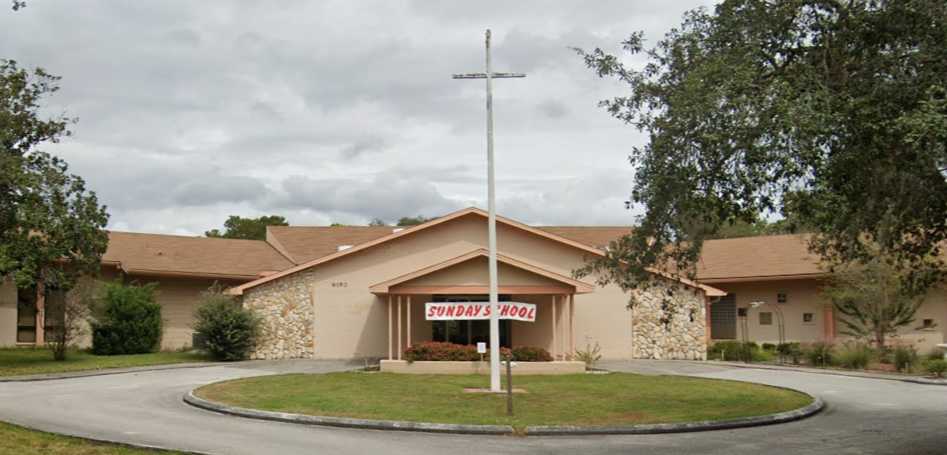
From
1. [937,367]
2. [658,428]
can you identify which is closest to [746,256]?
[937,367]

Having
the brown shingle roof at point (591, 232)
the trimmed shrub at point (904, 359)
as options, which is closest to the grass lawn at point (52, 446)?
the trimmed shrub at point (904, 359)

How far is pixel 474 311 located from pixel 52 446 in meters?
17.0

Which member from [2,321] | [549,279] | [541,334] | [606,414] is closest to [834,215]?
[606,414]

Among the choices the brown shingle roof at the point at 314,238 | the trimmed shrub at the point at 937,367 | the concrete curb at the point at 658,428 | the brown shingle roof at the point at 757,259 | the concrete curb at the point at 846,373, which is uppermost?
the brown shingle roof at the point at 314,238

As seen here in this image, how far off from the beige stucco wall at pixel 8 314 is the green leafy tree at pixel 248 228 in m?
37.4

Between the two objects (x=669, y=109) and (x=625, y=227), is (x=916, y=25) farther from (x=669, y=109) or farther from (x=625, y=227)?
(x=625, y=227)

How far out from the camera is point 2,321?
32.9 metres

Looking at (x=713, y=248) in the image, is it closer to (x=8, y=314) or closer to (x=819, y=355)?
(x=819, y=355)

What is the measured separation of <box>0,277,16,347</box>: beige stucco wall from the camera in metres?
32.8

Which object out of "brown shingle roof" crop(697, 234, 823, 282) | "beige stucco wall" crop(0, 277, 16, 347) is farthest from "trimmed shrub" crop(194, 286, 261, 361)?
"brown shingle roof" crop(697, 234, 823, 282)

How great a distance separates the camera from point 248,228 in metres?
72.1

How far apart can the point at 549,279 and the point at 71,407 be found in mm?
15521

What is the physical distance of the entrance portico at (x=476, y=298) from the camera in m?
29.1

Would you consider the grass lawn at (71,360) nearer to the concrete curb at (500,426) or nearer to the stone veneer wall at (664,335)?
the concrete curb at (500,426)
